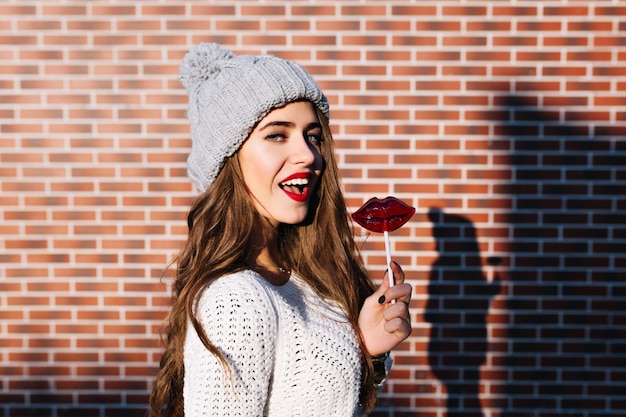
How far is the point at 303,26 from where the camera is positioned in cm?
331

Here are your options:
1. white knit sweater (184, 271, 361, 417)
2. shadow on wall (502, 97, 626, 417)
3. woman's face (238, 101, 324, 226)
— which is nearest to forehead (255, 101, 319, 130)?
woman's face (238, 101, 324, 226)

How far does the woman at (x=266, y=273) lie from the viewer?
158 cm

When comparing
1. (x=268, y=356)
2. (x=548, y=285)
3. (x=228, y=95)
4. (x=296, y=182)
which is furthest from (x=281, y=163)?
(x=548, y=285)

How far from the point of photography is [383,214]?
1846mm

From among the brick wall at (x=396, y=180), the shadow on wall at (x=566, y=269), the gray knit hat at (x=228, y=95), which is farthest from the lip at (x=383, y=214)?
the shadow on wall at (x=566, y=269)

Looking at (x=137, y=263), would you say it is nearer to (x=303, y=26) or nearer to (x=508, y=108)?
(x=303, y=26)

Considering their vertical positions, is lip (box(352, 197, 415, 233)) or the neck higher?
lip (box(352, 197, 415, 233))

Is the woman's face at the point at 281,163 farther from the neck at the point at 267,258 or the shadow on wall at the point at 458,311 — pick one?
the shadow on wall at the point at 458,311

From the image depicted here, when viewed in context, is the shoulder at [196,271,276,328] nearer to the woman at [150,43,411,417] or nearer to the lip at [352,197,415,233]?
the woman at [150,43,411,417]

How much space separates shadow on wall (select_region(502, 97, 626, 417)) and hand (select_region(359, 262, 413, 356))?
1.84 meters

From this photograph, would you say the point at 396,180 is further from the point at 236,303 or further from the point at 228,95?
the point at 236,303

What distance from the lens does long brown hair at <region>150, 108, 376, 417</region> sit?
5.99ft

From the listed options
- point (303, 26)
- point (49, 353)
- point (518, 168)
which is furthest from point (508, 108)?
point (49, 353)

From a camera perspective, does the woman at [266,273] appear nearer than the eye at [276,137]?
Yes
